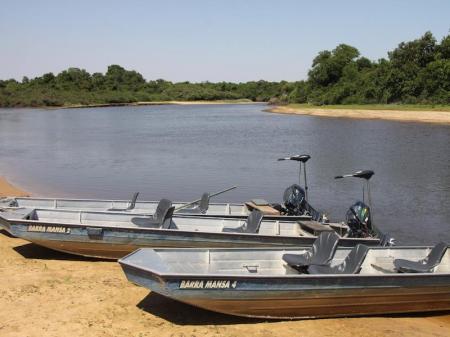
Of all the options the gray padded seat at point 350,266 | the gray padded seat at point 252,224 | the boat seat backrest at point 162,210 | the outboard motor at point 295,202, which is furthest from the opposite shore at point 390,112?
the gray padded seat at point 350,266

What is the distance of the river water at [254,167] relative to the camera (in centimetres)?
2036

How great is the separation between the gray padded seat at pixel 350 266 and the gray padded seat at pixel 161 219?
3.62m

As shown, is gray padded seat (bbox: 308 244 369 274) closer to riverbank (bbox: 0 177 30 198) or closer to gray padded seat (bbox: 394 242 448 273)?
gray padded seat (bbox: 394 242 448 273)

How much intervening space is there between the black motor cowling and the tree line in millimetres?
61070

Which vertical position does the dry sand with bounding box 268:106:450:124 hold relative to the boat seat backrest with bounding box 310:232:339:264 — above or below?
above

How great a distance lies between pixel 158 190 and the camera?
22578 mm

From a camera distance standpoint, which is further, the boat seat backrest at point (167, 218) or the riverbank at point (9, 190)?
the riverbank at point (9, 190)

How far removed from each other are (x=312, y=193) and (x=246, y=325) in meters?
13.8

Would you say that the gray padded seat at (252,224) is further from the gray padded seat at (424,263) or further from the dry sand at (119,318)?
the gray padded seat at (424,263)

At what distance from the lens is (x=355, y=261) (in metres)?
9.40

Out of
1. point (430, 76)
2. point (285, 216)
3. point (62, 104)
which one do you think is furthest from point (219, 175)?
point (62, 104)

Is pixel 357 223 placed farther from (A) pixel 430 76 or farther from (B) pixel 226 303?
(A) pixel 430 76

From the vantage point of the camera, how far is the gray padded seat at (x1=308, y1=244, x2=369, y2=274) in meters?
9.31

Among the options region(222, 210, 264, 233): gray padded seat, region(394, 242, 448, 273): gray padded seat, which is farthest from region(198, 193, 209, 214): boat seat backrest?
region(394, 242, 448, 273): gray padded seat
